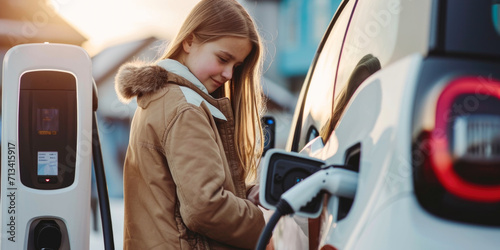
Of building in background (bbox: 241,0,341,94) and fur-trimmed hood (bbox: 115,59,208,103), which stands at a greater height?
building in background (bbox: 241,0,341,94)

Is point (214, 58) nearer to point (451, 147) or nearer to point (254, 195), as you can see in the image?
point (254, 195)

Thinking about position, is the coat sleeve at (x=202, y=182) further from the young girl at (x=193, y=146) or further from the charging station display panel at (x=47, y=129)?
the charging station display panel at (x=47, y=129)

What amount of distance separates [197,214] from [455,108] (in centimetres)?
A: 97

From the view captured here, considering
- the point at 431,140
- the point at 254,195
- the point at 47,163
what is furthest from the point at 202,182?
the point at 431,140

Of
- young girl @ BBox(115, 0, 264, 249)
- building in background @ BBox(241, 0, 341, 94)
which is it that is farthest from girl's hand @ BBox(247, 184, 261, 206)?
building in background @ BBox(241, 0, 341, 94)

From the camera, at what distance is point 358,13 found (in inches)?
67.2

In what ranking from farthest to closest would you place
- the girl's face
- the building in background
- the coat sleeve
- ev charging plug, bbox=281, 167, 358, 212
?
the building in background, the girl's face, the coat sleeve, ev charging plug, bbox=281, 167, 358, 212

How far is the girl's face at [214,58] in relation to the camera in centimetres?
210

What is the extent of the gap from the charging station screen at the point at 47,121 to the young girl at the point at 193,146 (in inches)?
12.6

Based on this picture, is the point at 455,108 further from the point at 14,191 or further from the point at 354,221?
the point at 14,191

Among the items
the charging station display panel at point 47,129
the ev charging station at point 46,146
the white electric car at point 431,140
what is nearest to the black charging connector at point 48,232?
the ev charging station at point 46,146

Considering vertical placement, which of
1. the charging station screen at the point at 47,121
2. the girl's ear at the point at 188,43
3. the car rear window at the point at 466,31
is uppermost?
the girl's ear at the point at 188,43

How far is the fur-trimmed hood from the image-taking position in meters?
1.92

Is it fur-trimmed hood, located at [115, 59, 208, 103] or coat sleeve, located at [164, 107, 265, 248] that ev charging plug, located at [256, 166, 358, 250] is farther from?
fur-trimmed hood, located at [115, 59, 208, 103]
